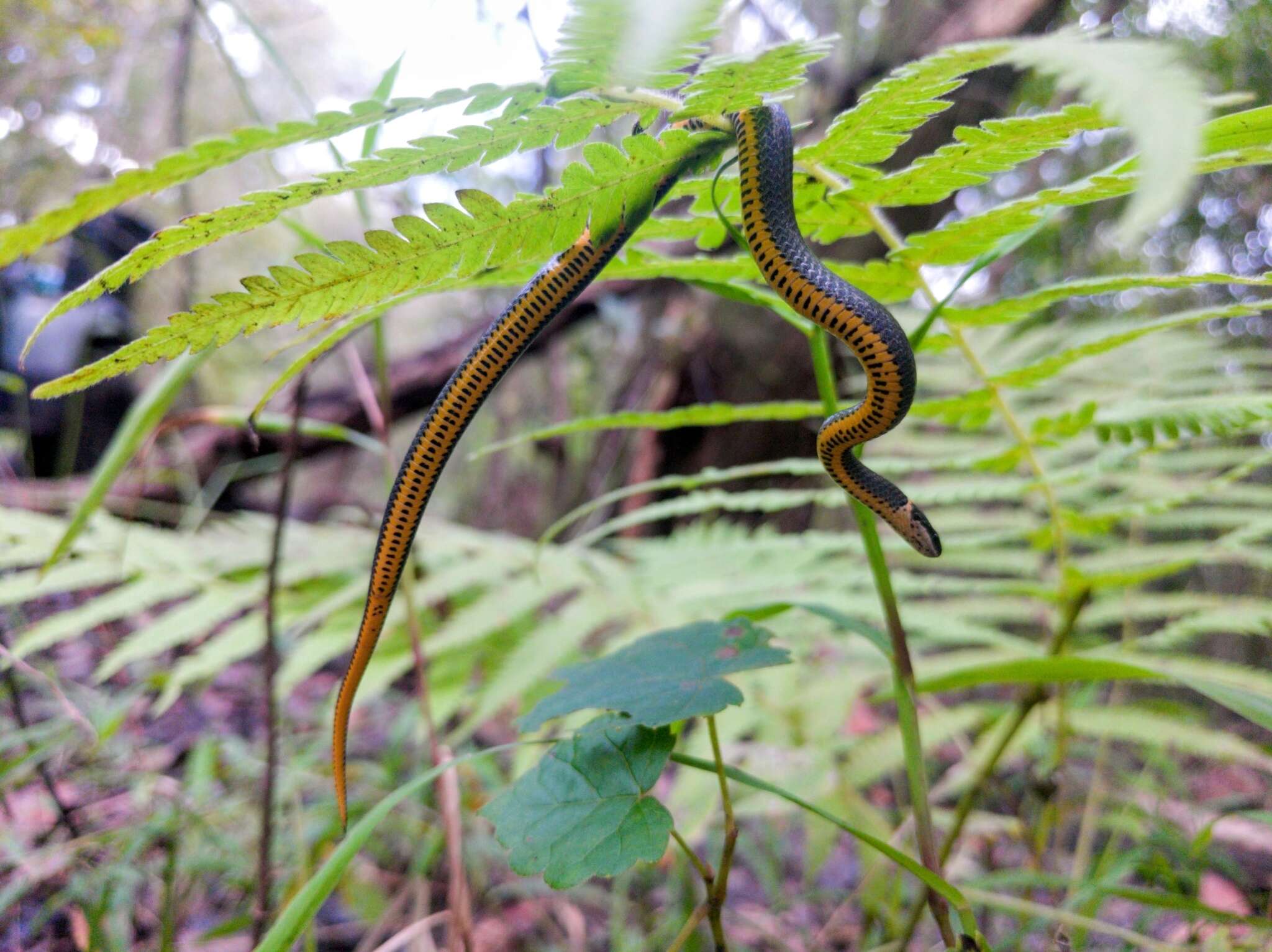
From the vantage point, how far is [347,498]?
5.22m

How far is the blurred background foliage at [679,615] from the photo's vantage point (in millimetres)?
1405

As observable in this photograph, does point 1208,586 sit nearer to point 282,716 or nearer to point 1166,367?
point 1166,367

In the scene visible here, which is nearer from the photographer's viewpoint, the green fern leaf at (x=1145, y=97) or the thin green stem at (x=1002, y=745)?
the green fern leaf at (x=1145, y=97)

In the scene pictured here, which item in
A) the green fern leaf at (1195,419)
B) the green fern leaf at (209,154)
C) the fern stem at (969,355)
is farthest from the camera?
the green fern leaf at (1195,419)

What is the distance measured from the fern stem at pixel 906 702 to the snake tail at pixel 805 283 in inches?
2.6

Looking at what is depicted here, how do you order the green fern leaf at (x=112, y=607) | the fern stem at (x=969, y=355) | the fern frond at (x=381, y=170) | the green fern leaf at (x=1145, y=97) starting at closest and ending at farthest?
the green fern leaf at (x=1145, y=97) → the fern frond at (x=381, y=170) → the fern stem at (x=969, y=355) → the green fern leaf at (x=112, y=607)

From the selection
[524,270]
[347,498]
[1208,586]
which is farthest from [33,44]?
[1208,586]

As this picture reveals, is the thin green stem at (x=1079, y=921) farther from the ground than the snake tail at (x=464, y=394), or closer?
closer

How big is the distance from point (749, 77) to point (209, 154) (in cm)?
45

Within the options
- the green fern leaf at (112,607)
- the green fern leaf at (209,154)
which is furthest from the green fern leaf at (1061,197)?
the green fern leaf at (112,607)

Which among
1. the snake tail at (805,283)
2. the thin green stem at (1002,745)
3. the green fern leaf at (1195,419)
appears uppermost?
the snake tail at (805,283)

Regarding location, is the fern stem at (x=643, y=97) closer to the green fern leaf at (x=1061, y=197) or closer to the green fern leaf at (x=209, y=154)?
the green fern leaf at (x=209, y=154)

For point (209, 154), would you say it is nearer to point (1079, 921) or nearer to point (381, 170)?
point (381, 170)

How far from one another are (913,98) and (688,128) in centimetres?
23
